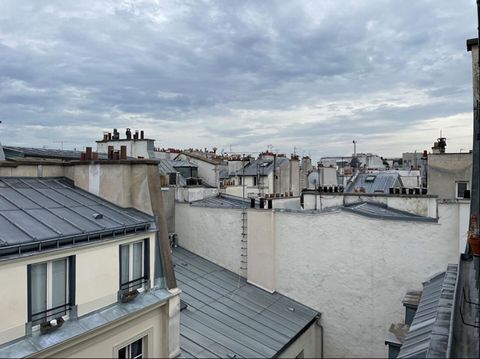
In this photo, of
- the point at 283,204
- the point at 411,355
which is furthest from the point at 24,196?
the point at 283,204

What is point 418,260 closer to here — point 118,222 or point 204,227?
point 204,227

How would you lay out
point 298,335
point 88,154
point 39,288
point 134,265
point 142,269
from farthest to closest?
point 298,335 → point 88,154 → point 142,269 → point 134,265 → point 39,288

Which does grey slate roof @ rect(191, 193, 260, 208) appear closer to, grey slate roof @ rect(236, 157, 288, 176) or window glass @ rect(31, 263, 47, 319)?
window glass @ rect(31, 263, 47, 319)

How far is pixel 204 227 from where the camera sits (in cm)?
1778

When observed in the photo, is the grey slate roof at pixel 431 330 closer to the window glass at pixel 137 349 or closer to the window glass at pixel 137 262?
the window glass at pixel 137 349

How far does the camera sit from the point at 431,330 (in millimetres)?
5988

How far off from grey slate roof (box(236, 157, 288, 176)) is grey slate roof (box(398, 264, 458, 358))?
87.4 feet

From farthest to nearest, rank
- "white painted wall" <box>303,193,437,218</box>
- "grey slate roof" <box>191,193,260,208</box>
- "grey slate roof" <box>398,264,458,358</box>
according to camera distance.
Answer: "grey slate roof" <box>191,193,260,208</box>, "white painted wall" <box>303,193,437,218</box>, "grey slate roof" <box>398,264,458,358</box>

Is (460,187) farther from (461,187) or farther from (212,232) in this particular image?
(212,232)

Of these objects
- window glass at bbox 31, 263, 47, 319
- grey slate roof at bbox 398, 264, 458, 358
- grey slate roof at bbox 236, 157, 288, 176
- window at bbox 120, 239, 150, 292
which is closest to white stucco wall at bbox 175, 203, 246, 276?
window at bbox 120, 239, 150, 292

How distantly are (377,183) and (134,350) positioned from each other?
22036 millimetres

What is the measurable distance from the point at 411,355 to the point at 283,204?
51.1 ft

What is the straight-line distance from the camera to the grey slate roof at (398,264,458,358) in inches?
180

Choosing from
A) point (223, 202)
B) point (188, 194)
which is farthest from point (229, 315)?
point (223, 202)
